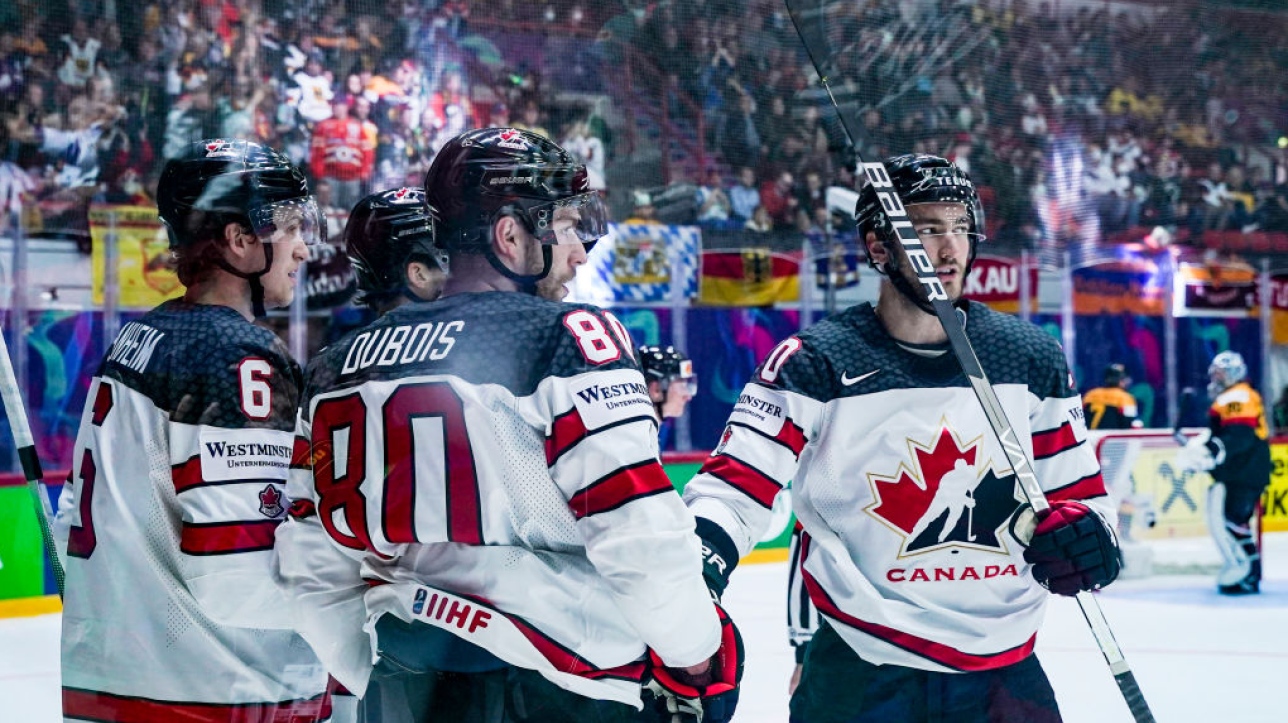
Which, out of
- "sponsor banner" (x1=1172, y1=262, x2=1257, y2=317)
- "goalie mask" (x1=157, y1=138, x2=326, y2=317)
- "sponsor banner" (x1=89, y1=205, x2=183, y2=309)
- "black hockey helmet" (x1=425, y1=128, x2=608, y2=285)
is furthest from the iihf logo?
"sponsor banner" (x1=1172, y1=262, x2=1257, y2=317)

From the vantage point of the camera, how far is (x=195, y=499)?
1.61 meters

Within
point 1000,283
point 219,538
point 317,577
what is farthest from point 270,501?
point 1000,283

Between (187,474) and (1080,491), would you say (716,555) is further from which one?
(187,474)

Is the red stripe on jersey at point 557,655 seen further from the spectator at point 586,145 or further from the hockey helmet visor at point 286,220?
the spectator at point 586,145

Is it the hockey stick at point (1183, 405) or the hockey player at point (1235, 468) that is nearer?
the hockey player at point (1235, 468)

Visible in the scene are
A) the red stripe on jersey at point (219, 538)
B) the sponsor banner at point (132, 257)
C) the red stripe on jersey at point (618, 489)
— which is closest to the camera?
the red stripe on jersey at point (618, 489)

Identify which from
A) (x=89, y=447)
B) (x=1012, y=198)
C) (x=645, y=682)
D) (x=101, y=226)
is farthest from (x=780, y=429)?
(x=1012, y=198)

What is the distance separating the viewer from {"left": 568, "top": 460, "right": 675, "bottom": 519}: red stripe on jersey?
1.26 metres

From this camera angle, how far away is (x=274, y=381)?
1679 millimetres

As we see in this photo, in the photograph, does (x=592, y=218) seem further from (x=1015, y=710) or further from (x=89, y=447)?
(x=1015, y=710)

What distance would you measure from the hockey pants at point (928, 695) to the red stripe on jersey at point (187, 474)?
830 mm

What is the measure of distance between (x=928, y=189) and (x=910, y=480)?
0.40 meters

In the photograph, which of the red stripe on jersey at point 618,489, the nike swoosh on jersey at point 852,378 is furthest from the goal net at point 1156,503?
the red stripe on jersey at point 618,489

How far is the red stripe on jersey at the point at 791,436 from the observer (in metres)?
1.81
